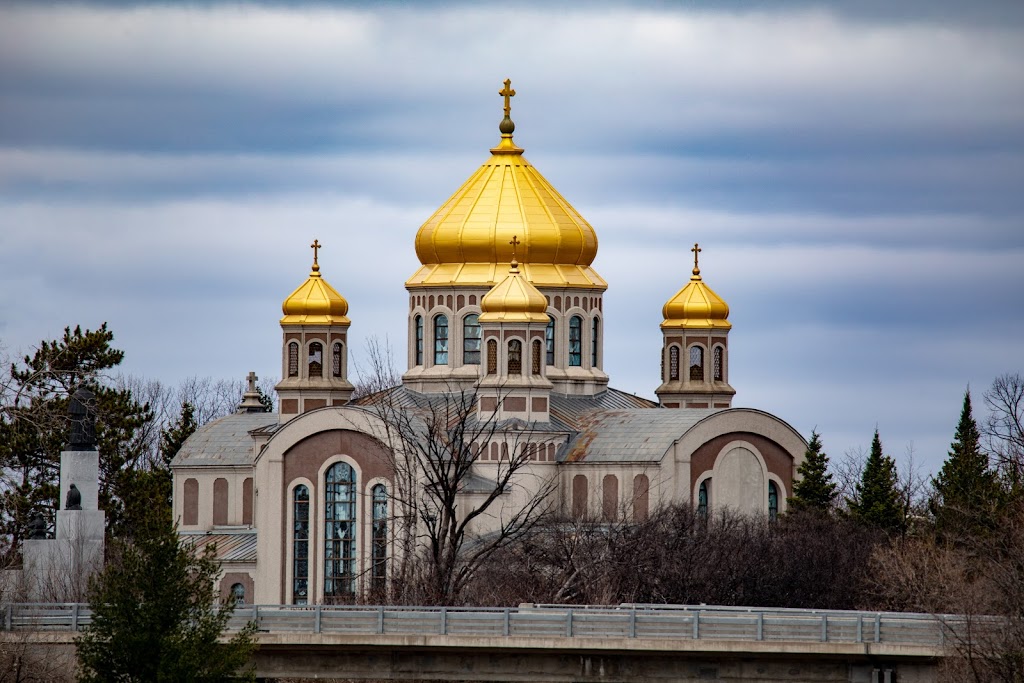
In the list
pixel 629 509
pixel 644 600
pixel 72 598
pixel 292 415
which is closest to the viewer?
pixel 72 598

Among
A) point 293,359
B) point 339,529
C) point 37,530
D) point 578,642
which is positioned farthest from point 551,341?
point 578,642

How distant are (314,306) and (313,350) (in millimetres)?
1293

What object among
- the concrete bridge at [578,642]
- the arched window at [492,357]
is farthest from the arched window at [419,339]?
the concrete bridge at [578,642]

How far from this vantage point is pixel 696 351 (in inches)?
2785

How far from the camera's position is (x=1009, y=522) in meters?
51.8

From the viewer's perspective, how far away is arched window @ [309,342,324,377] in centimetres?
6956

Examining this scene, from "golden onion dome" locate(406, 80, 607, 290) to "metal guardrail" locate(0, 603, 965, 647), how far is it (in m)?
26.1

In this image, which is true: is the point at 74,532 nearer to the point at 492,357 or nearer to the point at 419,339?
the point at 492,357

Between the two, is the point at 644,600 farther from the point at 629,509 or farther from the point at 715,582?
the point at 629,509

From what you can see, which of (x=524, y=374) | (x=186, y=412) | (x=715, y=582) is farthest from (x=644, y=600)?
(x=186, y=412)

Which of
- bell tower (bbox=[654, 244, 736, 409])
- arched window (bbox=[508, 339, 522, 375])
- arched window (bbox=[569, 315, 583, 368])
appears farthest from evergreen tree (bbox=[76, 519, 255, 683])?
→ bell tower (bbox=[654, 244, 736, 409])

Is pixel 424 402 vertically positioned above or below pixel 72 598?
above

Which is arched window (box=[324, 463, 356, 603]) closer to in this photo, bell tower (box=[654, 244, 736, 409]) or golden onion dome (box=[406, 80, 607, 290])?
golden onion dome (box=[406, 80, 607, 290])

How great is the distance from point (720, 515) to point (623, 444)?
9.97 feet
